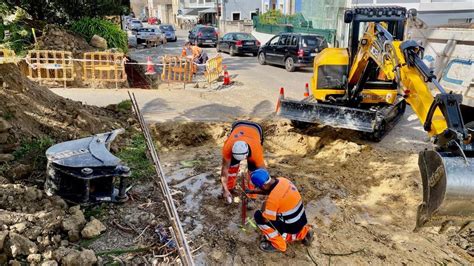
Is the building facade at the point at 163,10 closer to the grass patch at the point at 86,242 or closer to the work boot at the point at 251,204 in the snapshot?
the work boot at the point at 251,204

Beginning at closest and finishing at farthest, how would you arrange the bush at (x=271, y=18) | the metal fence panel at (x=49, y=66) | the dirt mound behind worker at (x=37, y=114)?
the dirt mound behind worker at (x=37, y=114)
the metal fence panel at (x=49, y=66)
the bush at (x=271, y=18)

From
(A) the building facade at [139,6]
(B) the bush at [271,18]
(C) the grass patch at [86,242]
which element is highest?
(A) the building facade at [139,6]

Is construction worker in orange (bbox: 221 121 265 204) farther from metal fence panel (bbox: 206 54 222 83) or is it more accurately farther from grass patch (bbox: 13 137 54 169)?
metal fence panel (bbox: 206 54 222 83)

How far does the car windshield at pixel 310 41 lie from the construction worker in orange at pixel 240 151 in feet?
40.5

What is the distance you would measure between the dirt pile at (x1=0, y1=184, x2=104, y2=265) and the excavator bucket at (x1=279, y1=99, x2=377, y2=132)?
5.13 meters

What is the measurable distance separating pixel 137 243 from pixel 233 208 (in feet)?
5.41

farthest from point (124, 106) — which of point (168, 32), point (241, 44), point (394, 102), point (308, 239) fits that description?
point (168, 32)

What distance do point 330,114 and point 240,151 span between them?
3.48 m

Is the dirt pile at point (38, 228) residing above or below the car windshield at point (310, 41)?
below

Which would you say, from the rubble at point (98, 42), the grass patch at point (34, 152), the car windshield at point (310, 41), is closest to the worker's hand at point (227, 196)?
the grass patch at point (34, 152)

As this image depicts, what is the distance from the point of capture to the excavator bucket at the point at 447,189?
362 centimetres

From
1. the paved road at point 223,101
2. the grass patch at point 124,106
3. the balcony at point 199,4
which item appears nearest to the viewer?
the paved road at point 223,101

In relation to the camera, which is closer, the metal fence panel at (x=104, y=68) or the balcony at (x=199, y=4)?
the metal fence panel at (x=104, y=68)

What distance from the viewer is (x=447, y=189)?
12.0 ft
